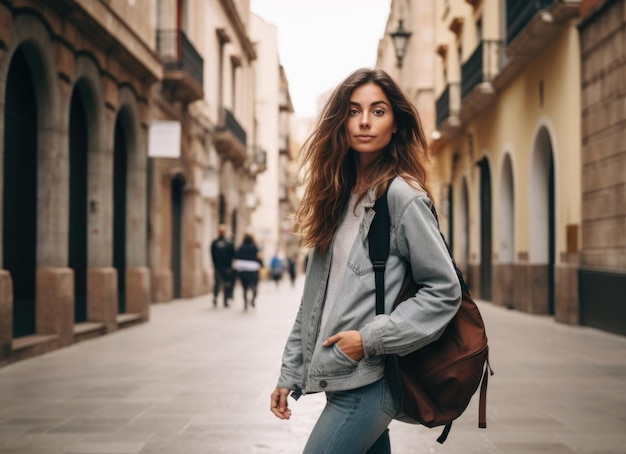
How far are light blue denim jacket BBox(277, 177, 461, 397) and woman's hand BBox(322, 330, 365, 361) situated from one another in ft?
0.05

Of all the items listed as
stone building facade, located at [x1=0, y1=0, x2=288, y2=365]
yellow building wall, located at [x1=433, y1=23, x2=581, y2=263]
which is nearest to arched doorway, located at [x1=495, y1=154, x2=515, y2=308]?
yellow building wall, located at [x1=433, y1=23, x2=581, y2=263]

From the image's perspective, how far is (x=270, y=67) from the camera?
54844 millimetres

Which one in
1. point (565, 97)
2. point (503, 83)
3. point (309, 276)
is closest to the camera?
point (309, 276)

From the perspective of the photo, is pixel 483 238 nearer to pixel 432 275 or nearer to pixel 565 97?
pixel 565 97

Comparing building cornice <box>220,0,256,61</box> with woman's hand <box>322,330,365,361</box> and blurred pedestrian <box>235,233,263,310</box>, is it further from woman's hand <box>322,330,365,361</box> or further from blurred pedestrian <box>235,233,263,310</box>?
woman's hand <box>322,330,365,361</box>

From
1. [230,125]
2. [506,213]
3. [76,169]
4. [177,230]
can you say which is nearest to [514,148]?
[506,213]

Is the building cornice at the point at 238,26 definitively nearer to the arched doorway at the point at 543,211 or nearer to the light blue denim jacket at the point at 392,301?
the arched doorway at the point at 543,211

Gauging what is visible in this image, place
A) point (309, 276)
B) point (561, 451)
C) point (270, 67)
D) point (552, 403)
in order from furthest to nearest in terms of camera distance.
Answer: point (270, 67), point (552, 403), point (561, 451), point (309, 276)

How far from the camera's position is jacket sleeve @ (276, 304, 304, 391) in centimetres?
248

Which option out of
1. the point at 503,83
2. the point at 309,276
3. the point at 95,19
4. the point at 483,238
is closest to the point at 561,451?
the point at 309,276

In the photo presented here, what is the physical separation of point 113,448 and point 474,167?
1906 centimetres

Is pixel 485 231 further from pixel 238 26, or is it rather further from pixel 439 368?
pixel 439 368

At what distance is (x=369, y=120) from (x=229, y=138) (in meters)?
25.7

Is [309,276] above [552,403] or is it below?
above
